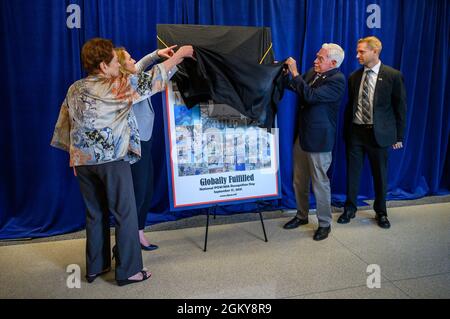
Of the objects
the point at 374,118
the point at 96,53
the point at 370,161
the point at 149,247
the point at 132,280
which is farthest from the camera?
the point at 370,161

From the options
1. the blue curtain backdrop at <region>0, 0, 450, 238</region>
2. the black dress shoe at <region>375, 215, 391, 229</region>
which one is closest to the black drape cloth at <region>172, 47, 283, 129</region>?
the blue curtain backdrop at <region>0, 0, 450, 238</region>

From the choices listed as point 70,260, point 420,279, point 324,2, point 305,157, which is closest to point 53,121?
point 70,260

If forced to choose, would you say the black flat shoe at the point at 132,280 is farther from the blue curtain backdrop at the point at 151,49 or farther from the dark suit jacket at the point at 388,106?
the dark suit jacket at the point at 388,106

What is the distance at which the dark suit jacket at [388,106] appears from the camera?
10.5 ft

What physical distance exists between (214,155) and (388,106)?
5.07ft

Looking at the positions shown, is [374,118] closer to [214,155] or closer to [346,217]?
[346,217]

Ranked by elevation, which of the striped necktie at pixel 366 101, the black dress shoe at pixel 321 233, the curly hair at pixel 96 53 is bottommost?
the black dress shoe at pixel 321 233

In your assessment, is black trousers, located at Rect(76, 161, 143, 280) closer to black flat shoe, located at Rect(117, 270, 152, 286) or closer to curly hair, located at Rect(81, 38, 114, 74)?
black flat shoe, located at Rect(117, 270, 152, 286)

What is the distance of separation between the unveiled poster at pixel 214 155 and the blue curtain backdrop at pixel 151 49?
0.65 metres

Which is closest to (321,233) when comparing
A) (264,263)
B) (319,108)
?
(264,263)

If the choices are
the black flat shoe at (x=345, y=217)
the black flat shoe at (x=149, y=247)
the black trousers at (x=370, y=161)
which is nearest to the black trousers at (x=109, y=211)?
the black flat shoe at (x=149, y=247)

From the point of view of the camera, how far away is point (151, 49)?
10.7ft

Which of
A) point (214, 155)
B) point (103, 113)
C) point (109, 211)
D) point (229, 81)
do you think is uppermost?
point (229, 81)
